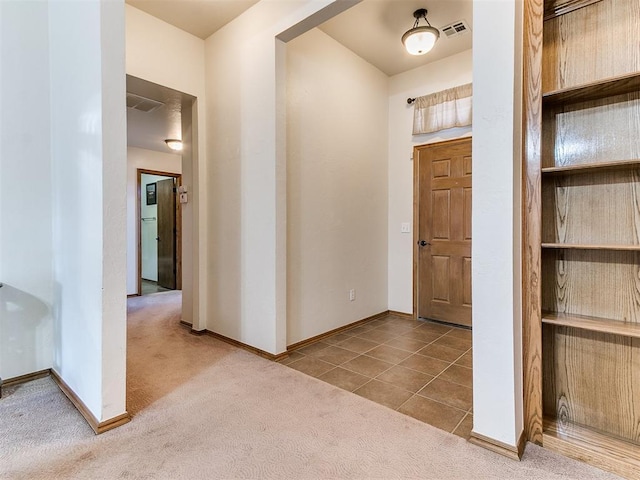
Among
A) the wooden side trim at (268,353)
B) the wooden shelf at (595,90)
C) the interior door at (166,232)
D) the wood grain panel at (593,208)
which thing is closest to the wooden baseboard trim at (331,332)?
the wooden side trim at (268,353)

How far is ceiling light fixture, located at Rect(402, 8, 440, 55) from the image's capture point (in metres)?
2.80

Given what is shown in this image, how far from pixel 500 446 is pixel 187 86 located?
3.68 meters

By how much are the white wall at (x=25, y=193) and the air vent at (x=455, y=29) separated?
10.7 feet

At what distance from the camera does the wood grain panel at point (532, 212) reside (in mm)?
1605

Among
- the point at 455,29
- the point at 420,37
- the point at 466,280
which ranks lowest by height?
the point at 466,280

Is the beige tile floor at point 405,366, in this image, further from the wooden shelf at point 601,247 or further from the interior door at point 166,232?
the interior door at point 166,232

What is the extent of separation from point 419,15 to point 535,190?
2.15 meters

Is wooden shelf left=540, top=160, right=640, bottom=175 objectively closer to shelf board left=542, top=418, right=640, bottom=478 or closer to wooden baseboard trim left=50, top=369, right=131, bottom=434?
shelf board left=542, top=418, right=640, bottom=478

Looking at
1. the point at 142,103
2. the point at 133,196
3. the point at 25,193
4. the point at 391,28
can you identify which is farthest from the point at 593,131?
the point at 133,196

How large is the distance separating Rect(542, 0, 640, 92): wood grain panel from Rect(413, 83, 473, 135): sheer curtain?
1773 millimetres

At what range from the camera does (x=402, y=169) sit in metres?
4.07

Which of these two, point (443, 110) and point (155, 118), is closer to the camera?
point (443, 110)

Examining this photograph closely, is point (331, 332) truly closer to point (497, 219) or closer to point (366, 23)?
point (497, 219)

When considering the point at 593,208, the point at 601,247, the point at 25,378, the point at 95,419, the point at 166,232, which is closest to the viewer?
the point at 601,247
